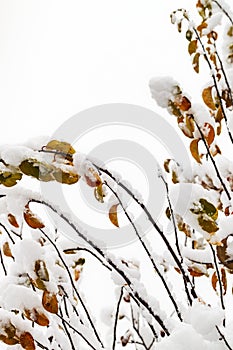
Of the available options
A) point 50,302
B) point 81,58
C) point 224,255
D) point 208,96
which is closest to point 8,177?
point 50,302

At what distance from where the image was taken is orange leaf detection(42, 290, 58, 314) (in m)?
0.59

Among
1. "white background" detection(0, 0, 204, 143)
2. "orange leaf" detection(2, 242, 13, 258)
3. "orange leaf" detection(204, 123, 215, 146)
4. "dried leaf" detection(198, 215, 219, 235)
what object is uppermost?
"white background" detection(0, 0, 204, 143)

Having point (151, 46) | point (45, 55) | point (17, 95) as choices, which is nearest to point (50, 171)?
point (151, 46)

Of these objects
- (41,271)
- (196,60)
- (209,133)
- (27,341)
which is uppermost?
(196,60)

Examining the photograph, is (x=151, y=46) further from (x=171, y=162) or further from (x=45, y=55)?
(x=45, y=55)

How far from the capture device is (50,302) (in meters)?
0.59

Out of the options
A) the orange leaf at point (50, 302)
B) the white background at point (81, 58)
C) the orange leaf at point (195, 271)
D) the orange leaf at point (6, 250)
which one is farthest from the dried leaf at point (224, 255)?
the white background at point (81, 58)

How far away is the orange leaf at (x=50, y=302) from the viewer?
1.94ft

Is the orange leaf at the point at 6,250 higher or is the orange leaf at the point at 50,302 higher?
the orange leaf at the point at 6,250

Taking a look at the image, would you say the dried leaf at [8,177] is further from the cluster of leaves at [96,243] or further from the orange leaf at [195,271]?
the orange leaf at [195,271]

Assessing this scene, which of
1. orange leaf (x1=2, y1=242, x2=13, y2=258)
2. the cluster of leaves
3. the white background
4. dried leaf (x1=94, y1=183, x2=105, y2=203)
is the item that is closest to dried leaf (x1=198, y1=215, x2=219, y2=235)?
the cluster of leaves

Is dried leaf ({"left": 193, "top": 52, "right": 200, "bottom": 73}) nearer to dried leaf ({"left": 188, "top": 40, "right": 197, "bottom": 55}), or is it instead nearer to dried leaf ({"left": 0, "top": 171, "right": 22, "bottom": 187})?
dried leaf ({"left": 188, "top": 40, "right": 197, "bottom": 55})

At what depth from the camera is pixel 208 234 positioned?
0.56 m

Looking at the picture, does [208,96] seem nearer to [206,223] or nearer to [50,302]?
[206,223]
